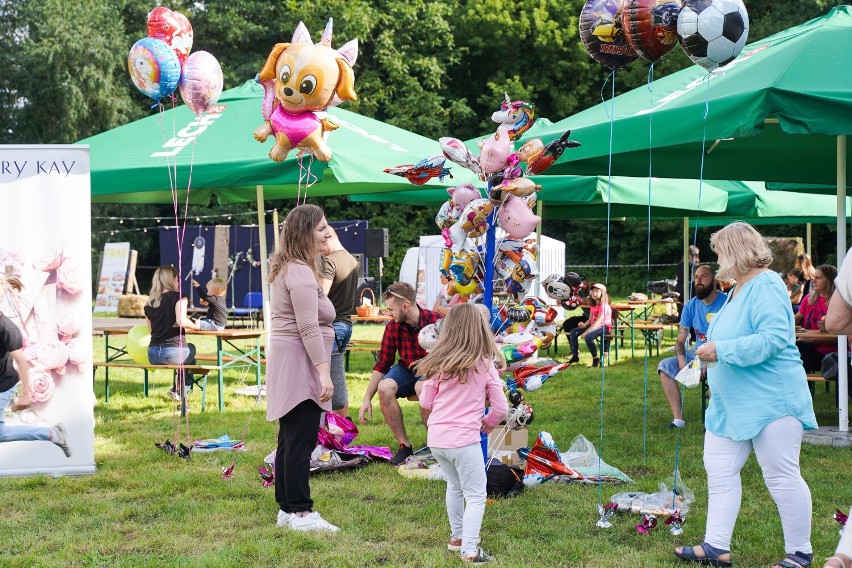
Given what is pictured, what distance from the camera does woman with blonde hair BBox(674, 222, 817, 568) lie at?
3777 mm

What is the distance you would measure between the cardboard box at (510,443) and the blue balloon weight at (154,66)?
309 cm

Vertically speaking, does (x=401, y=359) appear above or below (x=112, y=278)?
below

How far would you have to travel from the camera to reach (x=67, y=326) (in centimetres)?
574

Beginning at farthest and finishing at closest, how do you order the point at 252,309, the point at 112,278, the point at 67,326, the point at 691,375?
the point at 112,278 < the point at 252,309 < the point at 67,326 < the point at 691,375

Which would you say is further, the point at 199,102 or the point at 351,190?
the point at 351,190

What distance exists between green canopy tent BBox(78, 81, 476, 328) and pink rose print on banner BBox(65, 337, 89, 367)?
5.02 feet

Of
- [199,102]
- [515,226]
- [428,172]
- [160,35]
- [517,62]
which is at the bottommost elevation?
[515,226]

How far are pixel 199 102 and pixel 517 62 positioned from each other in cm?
2586

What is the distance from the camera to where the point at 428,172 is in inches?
205

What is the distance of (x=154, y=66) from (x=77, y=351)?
6.20 ft

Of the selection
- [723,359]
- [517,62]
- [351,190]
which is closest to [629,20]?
[723,359]

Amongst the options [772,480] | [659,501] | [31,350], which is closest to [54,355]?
[31,350]

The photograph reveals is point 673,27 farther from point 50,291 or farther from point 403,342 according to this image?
point 50,291

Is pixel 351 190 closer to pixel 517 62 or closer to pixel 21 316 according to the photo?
pixel 21 316
